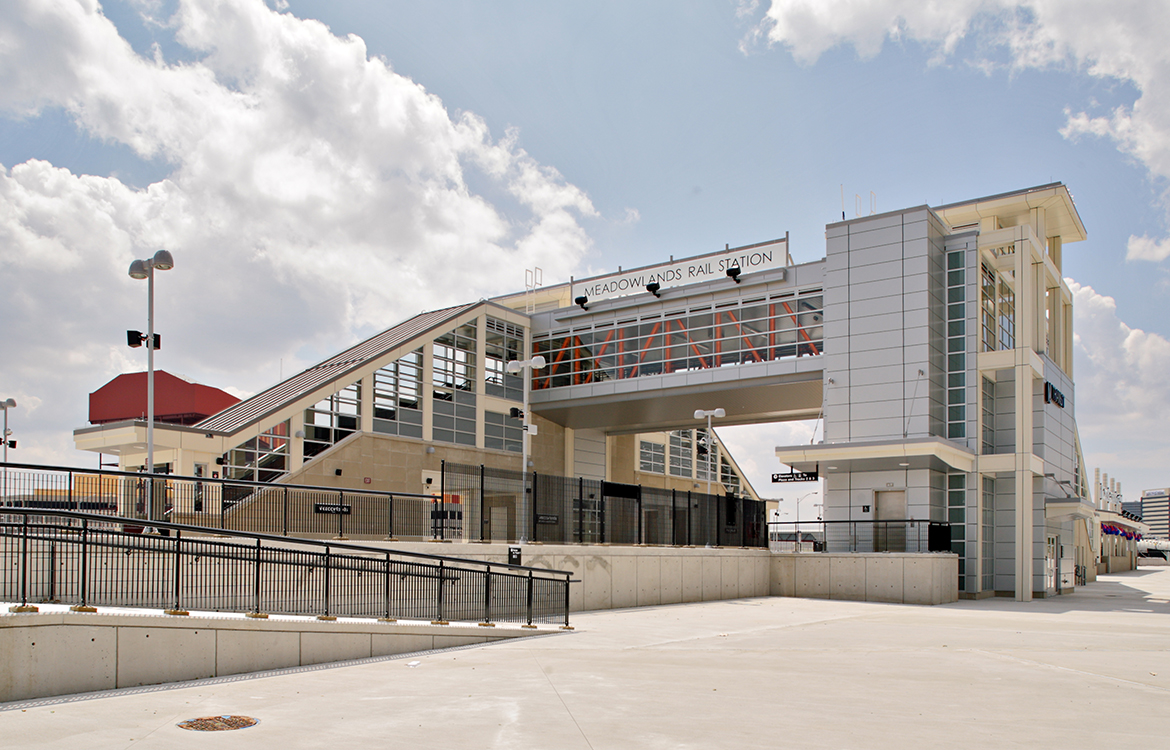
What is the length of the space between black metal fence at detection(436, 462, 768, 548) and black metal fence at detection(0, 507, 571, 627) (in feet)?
18.1

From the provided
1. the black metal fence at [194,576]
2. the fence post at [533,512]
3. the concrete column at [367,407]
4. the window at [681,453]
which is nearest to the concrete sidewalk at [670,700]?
the black metal fence at [194,576]

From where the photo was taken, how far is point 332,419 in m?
35.5

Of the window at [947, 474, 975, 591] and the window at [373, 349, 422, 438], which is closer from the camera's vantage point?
the window at [947, 474, 975, 591]

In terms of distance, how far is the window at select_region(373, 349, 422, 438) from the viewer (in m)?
37.8

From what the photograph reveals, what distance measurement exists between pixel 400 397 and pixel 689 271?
47.1 feet

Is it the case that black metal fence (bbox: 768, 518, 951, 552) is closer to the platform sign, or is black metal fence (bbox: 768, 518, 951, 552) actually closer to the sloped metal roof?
the platform sign

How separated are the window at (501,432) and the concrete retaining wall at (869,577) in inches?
609

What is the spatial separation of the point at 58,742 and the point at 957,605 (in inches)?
1137

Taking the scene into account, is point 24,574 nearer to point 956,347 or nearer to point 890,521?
point 890,521

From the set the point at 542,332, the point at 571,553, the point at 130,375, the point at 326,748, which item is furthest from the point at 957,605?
the point at 130,375

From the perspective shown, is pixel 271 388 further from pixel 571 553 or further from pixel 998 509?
pixel 998 509

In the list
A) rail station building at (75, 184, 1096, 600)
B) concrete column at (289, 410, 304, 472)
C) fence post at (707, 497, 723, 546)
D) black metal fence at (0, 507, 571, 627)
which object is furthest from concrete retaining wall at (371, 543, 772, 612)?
concrete column at (289, 410, 304, 472)

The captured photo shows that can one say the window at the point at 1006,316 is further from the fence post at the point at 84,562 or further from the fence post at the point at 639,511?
the fence post at the point at 84,562

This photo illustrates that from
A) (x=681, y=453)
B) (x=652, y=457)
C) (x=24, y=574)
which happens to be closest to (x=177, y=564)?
(x=24, y=574)
